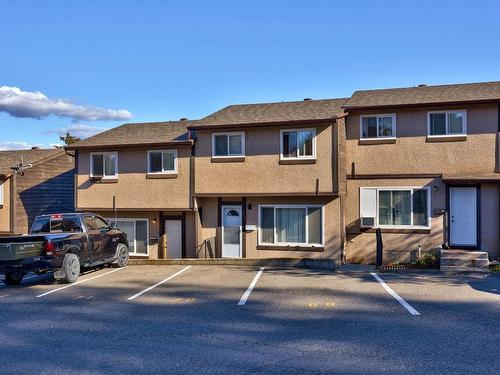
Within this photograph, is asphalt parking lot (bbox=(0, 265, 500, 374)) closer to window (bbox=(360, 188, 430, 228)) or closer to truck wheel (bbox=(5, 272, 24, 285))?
truck wheel (bbox=(5, 272, 24, 285))

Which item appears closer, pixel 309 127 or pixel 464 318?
pixel 464 318

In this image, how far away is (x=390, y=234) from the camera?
17078 mm

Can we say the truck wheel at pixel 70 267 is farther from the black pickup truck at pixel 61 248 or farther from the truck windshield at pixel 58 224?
the truck windshield at pixel 58 224

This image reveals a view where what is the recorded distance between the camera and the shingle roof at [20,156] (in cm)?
2558

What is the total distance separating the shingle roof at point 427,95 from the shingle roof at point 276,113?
87cm

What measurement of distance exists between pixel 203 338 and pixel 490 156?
12.7 metres

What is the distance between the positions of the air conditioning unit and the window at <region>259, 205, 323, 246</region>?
1.53 m

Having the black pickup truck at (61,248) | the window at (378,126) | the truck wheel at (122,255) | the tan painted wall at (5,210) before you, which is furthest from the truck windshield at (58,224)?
the tan painted wall at (5,210)

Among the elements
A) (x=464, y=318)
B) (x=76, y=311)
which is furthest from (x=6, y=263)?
(x=464, y=318)

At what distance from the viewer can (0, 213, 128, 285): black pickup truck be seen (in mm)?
12953

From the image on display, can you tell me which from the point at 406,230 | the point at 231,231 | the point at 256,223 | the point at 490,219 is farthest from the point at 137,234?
the point at 490,219

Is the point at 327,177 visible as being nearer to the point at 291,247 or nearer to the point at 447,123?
the point at 291,247

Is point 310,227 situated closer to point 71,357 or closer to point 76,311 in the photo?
point 76,311

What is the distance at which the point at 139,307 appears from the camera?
10.5 m
